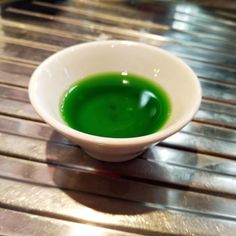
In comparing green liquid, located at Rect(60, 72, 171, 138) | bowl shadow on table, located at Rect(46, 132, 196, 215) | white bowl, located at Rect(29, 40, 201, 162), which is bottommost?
bowl shadow on table, located at Rect(46, 132, 196, 215)

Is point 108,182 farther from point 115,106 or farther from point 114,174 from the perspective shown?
point 115,106

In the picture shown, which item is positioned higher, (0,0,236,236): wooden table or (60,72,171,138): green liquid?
(60,72,171,138): green liquid

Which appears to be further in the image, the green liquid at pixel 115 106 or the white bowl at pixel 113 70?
the green liquid at pixel 115 106

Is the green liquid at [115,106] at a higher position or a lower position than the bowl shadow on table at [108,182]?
higher

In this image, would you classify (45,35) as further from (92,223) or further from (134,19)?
(92,223)

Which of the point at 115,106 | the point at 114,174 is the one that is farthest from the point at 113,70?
the point at 114,174

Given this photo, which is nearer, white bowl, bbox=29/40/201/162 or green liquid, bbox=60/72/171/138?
white bowl, bbox=29/40/201/162
